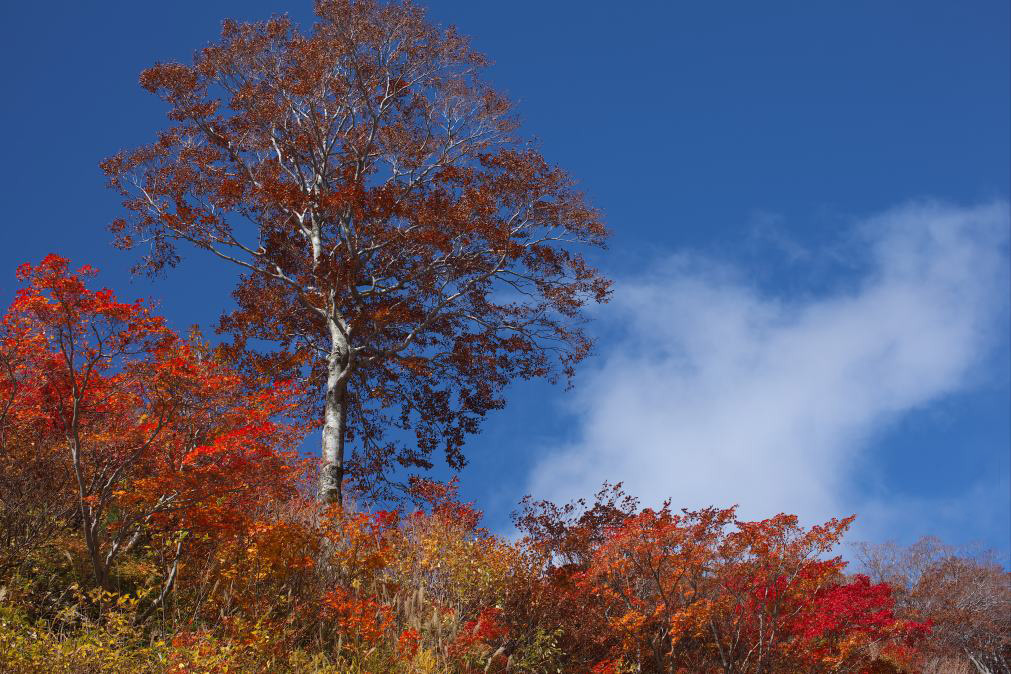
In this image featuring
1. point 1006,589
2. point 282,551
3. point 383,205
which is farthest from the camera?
point 1006,589

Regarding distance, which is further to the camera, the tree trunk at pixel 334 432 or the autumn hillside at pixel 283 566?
the tree trunk at pixel 334 432

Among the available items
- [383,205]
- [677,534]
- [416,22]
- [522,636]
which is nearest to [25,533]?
[522,636]

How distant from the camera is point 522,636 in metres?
8.81

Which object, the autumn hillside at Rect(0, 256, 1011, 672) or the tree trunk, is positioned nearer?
the autumn hillside at Rect(0, 256, 1011, 672)

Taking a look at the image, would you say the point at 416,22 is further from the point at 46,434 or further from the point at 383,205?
the point at 46,434

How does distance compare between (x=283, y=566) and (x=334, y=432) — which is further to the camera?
(x=334, y=432)

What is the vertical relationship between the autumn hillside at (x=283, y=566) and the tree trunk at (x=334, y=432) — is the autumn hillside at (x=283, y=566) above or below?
below

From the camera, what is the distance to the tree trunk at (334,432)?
1274 cm

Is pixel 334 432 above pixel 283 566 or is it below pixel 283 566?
above

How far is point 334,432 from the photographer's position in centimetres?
1327

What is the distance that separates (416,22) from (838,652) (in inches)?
528

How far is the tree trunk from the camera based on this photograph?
41.8 feet

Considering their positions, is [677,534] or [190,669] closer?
[190,669]

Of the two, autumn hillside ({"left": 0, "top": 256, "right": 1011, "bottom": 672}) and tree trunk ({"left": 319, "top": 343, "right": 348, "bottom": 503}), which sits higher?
tree trunk ({"left": 319, "top": 343, "right": 348, "bottom": 503})
